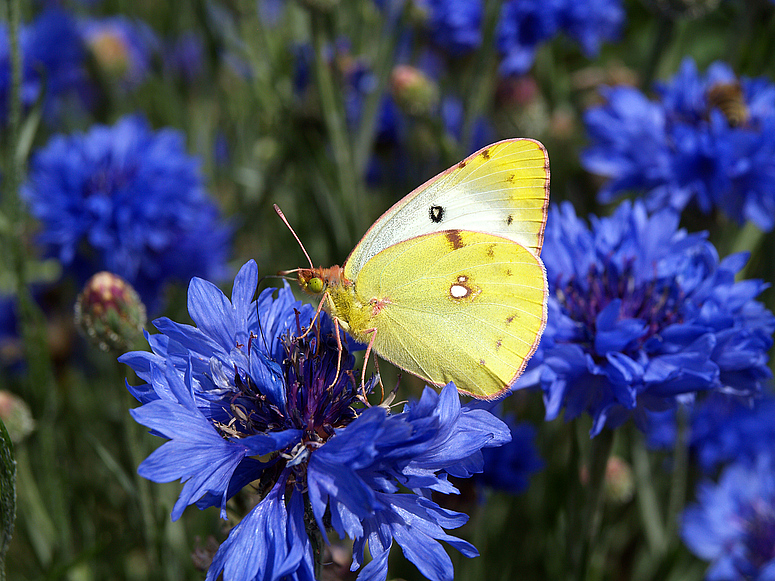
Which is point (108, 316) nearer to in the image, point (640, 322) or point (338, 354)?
point (338, 354)

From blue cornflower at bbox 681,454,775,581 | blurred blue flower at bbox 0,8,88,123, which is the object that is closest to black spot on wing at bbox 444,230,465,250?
blue cornflower at bbox 681,454,775,581

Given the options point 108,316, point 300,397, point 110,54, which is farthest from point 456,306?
point 110,54

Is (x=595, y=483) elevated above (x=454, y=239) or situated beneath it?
situated beneath

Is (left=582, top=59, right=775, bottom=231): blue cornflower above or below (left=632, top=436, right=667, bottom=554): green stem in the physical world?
above

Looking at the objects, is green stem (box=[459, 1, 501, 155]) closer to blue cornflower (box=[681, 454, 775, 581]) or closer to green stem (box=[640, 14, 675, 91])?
green stem (box=[640, 14, 675, 91])

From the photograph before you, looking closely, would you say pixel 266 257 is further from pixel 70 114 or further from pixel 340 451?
pixel 340 451
